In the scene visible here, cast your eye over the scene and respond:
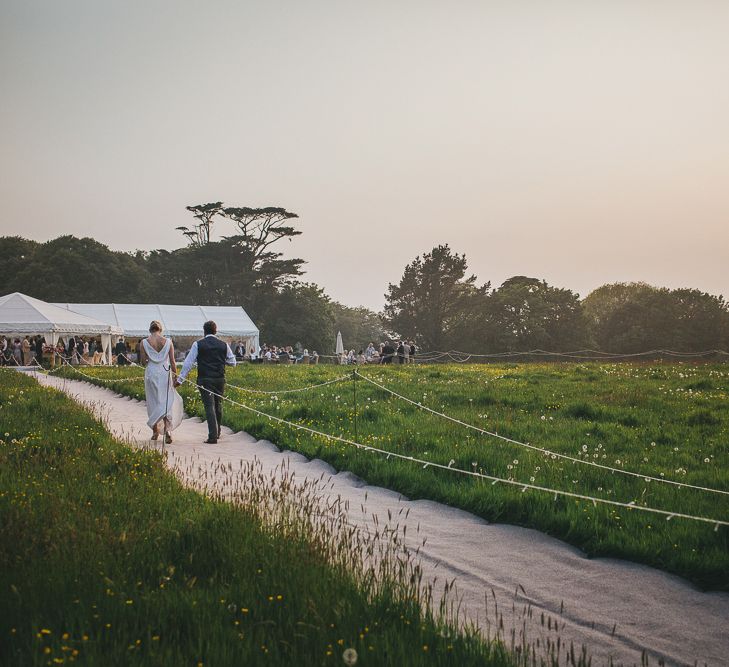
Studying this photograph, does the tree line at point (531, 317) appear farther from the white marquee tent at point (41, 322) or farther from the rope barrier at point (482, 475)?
the rope barrier at point (482, 475)

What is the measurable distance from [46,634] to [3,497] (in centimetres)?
308

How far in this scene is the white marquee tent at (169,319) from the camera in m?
50.7

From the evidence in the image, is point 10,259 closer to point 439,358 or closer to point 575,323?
point 439,358

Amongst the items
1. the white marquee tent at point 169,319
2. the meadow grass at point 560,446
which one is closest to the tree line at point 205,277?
the white marquee tent at point 169,319

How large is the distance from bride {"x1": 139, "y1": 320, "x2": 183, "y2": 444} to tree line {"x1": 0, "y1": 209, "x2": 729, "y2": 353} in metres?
58.6

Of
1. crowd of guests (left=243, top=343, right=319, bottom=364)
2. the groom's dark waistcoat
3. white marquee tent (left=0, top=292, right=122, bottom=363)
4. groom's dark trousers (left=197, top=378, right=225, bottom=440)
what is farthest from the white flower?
crowd of guests (left=243, top=343, right=319, bottom=364)

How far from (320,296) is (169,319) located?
27.5 meters

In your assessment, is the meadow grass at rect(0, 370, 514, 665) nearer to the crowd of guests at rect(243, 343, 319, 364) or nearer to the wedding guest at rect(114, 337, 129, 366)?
the wedding guest at rect(114, 337, 129, 366)

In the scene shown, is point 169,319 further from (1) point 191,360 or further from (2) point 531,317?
(1) point 191,360

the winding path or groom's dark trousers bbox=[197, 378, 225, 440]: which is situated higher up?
groom's dark trousers bbox=[197, 378, 225, 440]

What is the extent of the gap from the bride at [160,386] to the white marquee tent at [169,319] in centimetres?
3868

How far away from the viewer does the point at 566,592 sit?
15.9 feet

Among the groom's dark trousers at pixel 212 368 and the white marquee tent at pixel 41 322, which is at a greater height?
the white marquee tent at pixel 41 322

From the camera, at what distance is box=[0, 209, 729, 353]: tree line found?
2704 inches
